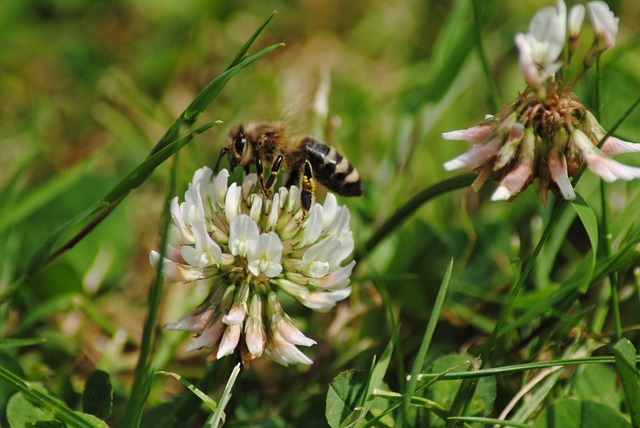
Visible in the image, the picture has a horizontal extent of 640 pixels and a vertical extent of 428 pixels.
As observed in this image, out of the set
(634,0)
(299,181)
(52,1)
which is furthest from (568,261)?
(52,1)

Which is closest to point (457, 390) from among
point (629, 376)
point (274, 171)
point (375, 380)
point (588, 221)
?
point (375, 380)

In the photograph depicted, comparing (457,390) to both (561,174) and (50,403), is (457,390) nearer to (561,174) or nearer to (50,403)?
(561,174)

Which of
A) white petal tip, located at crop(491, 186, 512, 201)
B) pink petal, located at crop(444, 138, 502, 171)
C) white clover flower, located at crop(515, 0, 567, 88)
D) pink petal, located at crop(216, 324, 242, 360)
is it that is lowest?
pink petal, located at crop(216, 324, 242, 360)

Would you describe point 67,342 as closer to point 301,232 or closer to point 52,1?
point 301,232

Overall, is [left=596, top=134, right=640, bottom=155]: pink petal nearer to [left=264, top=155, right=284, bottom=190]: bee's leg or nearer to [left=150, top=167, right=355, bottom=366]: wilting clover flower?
[left=150, top=167, right=355, bottom=366]: wilting clover flower

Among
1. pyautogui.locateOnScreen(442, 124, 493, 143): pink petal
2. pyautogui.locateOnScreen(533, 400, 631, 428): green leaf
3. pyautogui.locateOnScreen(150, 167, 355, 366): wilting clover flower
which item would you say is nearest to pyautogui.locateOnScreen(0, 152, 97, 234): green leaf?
pyautogui.locateOnScreen(150, 167, 355, 366): wilting clover flower

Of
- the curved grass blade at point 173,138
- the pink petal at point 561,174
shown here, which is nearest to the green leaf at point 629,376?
the pink petal at point 561,174

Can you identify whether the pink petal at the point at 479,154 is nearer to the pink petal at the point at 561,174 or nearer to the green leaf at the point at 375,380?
the pink petal at the point at 561,174
